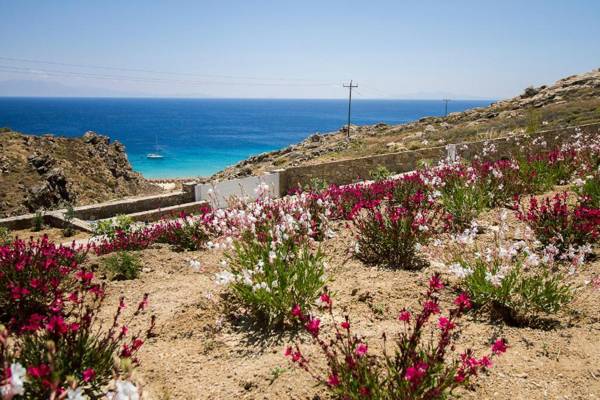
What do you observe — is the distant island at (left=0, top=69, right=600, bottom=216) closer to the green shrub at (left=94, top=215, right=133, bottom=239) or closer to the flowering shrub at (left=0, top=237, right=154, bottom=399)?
the green shrub at (left=94, top=215, right=133, bottom=239)

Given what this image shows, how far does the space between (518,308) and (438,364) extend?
197cm

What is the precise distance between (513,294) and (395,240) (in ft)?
5.65

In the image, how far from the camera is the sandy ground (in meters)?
3.47

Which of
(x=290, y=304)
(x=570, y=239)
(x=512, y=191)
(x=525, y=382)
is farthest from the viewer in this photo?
(x=512, y=191)

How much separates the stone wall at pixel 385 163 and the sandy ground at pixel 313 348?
921cm

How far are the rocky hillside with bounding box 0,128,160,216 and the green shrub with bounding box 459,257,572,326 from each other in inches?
598

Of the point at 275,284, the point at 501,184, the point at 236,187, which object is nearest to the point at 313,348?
the point at 275,284

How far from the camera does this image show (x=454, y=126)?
134 feet

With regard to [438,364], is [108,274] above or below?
below

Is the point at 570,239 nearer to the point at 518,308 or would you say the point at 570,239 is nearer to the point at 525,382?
the point at 518,308

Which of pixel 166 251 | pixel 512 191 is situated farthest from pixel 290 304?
pixel 512 191

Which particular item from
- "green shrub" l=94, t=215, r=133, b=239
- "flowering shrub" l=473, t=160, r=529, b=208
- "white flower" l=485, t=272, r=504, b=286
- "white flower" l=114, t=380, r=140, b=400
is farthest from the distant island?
"white flower" l=114, t=380, r=140, b=400

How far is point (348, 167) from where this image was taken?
15656 millimetres

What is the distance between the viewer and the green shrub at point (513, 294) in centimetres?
441
